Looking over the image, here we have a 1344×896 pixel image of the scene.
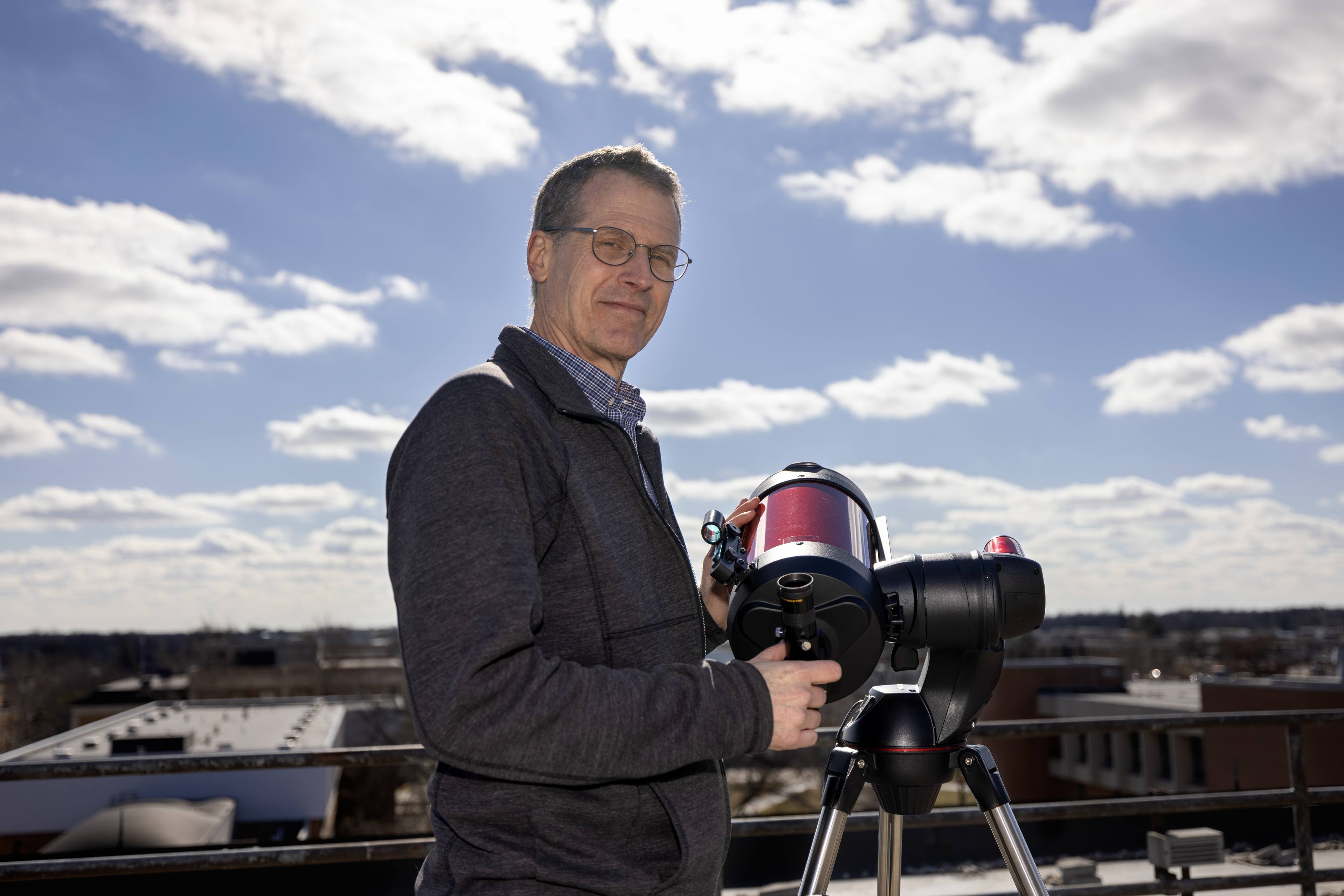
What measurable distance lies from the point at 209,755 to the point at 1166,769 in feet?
113

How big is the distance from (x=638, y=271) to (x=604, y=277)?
0.21ft

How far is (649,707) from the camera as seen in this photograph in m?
1.24

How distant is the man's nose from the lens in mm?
1683

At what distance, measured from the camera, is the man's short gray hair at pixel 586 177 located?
5.53 ft

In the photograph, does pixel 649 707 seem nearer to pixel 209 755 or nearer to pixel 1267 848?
pixel 209 755

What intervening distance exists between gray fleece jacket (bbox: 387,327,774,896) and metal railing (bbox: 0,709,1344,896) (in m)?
0.97

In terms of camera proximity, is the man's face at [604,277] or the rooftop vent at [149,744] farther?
the rooftop vent at [149,744]

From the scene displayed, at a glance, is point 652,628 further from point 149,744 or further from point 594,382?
point 149,744

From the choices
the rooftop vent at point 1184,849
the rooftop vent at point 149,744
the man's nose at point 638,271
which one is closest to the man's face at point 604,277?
the man's nose at point 638,271

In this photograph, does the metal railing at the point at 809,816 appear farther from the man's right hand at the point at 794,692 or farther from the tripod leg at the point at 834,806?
the man's right hand at the point at 794,692

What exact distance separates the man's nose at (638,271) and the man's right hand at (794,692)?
696mm

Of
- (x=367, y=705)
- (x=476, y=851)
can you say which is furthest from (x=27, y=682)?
(x=476, y=851)

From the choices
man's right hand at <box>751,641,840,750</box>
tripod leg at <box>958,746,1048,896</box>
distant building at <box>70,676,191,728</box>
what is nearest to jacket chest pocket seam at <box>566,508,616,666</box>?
man's right hand at <box>751,641,840,750</box>

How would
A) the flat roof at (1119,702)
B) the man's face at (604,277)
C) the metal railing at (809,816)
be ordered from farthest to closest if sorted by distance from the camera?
the flat roof at (1119,702), the metal railing at (809,816), the man's face at (604,277)
